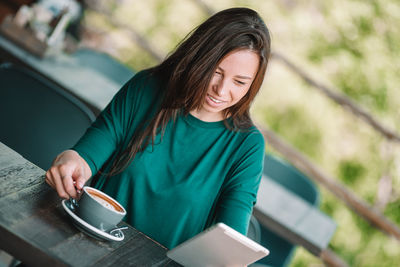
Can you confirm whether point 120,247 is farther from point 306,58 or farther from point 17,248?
point 306,58

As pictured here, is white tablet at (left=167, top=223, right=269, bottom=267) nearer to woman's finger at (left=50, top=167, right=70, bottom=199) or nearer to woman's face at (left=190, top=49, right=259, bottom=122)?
woman's finger at (left=50, top=167, right=70, bottom=199)

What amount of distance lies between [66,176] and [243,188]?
52 cm

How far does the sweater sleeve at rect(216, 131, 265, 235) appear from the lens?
4.47 feet

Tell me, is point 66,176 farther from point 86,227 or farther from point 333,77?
point 333,77

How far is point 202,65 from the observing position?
1.35 meters

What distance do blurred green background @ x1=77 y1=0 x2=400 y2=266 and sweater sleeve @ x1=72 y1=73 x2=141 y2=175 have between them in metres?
2.76

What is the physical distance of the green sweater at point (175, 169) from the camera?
144 cm

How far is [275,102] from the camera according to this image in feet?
16.8

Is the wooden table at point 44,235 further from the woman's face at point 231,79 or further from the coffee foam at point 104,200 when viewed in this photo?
the woman's face at point 231,79

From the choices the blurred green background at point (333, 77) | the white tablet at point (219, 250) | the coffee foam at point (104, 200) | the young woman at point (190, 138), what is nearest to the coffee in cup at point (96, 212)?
the coffee foam at point (104, 200)

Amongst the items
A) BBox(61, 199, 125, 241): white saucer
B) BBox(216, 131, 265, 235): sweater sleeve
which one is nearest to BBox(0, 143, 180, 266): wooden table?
BBox(61, 199, 125, 241): white saucer

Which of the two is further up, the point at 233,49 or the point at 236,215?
the point at 233,49

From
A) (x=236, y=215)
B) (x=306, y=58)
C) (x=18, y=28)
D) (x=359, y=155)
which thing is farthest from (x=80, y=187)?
(x=306, y=58)

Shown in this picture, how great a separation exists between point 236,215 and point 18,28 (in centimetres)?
175
